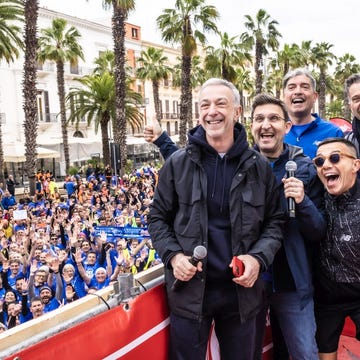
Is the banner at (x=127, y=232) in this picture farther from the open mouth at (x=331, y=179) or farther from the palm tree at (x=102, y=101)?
the palm tree at (x=102, y=101)

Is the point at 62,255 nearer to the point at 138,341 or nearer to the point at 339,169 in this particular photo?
the point at 138,341

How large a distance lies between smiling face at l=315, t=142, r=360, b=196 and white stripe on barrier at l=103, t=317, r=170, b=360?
1.16m

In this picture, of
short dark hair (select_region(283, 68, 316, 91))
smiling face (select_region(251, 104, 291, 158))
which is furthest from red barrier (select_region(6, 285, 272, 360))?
short dark hair (select_region(283, 68, 316, 91))

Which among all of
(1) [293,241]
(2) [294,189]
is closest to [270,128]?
(2) [294,189]

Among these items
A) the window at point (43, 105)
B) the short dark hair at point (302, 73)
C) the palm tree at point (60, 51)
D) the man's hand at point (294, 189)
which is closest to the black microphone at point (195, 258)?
the man's hand at point (294, 189)

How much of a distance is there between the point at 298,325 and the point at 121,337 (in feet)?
3.44

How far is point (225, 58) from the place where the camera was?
27812 millimetres

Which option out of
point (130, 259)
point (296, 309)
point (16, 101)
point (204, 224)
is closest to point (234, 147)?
point (204, 224)

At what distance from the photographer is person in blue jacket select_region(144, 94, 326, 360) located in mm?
2426

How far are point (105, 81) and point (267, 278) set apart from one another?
79.2 ft

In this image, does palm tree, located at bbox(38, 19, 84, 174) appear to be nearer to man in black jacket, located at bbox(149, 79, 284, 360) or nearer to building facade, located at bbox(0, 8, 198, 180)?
building facade, located at bbox(0, 8, 198, 180)

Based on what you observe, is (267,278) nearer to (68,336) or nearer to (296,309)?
(296,309)

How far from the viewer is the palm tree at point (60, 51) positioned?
1086 inches

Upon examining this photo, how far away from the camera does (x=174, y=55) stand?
175 ft
